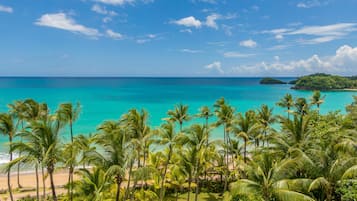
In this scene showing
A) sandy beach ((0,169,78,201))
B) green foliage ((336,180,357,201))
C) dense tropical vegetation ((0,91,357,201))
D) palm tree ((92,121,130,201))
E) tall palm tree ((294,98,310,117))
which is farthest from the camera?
tall palm tree ((294,98,310,117))

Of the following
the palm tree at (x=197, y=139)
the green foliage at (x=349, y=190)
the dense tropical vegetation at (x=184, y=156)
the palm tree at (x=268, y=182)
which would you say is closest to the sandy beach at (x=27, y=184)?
the dense tropical vegetation at (x=184, y=156)

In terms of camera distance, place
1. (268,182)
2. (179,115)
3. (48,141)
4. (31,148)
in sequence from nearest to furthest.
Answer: (268,182), (31,148), (48,141), (179,115)

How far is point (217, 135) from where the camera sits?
43719 millimetres

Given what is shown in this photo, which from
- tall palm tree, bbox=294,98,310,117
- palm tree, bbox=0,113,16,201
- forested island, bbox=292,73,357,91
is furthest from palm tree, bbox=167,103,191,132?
forested island, bbox=292,73,357,91

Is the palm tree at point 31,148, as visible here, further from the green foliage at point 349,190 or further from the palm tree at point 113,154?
the green foliage at point 349,190

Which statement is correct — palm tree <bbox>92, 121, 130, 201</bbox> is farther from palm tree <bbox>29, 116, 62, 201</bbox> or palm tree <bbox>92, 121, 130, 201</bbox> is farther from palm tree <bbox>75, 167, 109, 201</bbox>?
palm tree <bbox>29, 116, 62, 201</bbox>

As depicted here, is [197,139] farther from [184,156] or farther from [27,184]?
[27,184]

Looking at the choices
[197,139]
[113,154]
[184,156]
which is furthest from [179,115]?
[113,154]

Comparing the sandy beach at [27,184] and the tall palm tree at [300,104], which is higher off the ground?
the tall palm tree at [300,104]

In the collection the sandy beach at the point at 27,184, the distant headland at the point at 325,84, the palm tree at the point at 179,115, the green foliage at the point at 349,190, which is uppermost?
the distant headland at the point at 325,84

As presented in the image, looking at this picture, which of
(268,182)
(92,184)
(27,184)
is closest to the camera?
(268,182)

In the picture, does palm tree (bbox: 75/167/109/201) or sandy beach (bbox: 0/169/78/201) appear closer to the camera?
palm tree (bbox: 75/167/109/201)

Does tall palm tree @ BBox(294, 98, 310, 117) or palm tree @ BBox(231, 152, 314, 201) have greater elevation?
tall palm tree @ BBox(294, 98, 310, 117)

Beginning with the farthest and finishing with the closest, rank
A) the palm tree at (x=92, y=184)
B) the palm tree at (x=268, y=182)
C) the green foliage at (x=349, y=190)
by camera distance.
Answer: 1. the palm tree at (x=92, y=184)
2. the palm tree at (x=268, y=182)
3. the green foliage at (x=349, y=190)
